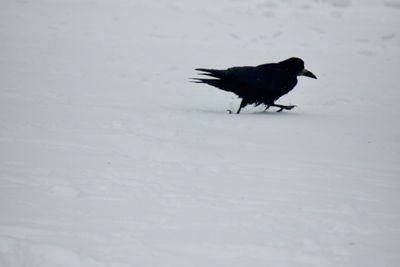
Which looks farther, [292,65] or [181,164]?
[292,65]

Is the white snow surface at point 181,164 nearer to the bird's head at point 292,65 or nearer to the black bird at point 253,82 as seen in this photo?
the black bird at point 253,82

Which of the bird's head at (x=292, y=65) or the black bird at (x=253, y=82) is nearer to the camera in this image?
the black bird at (x=253, y=82)

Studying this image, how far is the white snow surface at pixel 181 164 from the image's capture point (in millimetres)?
2596

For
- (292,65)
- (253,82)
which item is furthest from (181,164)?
(292,65)

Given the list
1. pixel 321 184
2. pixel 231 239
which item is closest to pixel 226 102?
pixel 321 184

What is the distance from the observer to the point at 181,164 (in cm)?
399

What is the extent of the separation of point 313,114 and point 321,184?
3.39 meters

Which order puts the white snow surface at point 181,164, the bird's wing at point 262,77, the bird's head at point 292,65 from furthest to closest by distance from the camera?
the bird's head at point 292,65 → the bird's wing at point 262,77 → the white snow surface at point 181,164

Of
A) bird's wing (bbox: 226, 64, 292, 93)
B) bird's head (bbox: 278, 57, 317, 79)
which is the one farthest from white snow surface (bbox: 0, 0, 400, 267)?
bird's head (bbox: 278, 57, 317, 79)

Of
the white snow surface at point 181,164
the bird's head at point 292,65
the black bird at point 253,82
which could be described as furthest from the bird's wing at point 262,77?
the white snow surface at point 181,164

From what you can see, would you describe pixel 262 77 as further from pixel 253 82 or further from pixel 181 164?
pixel 181 164

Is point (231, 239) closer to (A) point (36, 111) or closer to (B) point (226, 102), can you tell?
(A) point (36, 111)

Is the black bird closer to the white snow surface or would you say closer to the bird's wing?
the bird's wing

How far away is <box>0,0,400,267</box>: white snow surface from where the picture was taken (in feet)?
8.52
